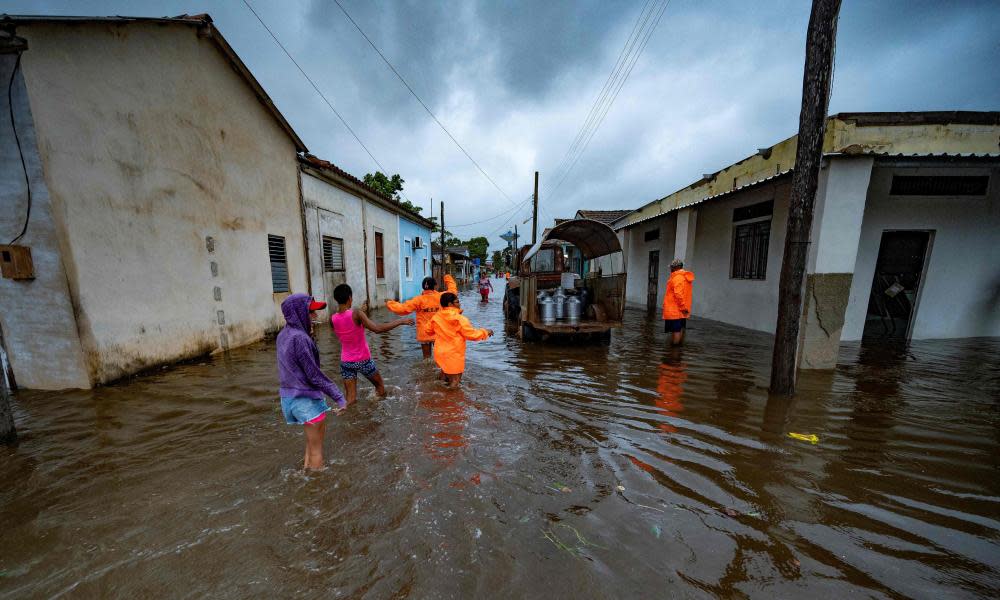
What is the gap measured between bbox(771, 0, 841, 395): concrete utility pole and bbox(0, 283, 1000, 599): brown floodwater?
24.3 inches

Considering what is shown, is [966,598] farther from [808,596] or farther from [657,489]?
[657,489]

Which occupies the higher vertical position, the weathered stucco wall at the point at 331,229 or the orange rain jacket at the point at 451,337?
the weathered stucco wall at the point at 331,229

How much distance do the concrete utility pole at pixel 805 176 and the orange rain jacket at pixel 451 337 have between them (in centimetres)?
382

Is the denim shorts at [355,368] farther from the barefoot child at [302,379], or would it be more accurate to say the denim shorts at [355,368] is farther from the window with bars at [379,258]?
the window with bars at [379,258]

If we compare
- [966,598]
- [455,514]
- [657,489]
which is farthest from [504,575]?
[966,598]

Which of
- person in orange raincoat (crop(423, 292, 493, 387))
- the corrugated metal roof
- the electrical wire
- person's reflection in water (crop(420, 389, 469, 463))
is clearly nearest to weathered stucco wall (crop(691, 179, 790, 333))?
person in orange raincoat (crop(423, 292, 493, 387))

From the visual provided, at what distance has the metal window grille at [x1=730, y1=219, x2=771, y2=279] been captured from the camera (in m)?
8.50

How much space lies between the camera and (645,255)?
14578 millimetres

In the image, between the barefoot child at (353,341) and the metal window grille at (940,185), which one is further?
the metal window grille at (940,185)

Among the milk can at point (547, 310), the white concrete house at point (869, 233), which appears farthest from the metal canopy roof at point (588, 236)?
the white concrete house at point (869, 233)

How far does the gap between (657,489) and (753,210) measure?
891 centimetres

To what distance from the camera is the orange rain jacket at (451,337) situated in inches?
181

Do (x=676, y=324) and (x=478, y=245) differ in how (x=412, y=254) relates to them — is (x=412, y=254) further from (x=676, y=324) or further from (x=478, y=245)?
(x=478, y=245)

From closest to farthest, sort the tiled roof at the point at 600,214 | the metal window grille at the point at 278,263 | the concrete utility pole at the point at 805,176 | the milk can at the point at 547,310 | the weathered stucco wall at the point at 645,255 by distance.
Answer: the concrete utility pole at the point at 805,176 < the milk can at the point at 547,310 < the metal window grille at the point at 278,263 < the weathered stucco wall at the point at 645,255 < the tiled roof at the point at 600,214
